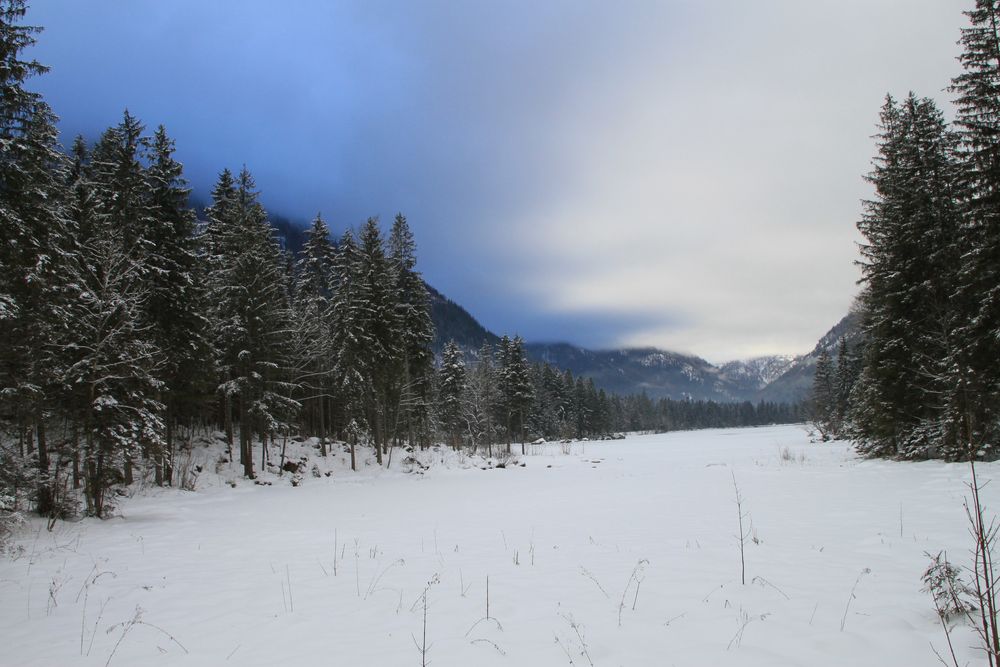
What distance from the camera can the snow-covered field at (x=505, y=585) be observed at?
4707 mm

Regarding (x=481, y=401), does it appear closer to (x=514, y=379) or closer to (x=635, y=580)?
(x=514, y=379)

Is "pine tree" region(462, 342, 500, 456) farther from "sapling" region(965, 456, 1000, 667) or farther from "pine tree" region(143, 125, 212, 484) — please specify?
"sapling" region(965, 456, 1000, 667)

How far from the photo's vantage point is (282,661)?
14.9 ft

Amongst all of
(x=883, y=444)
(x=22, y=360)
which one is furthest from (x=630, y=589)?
(x=883, y=444)

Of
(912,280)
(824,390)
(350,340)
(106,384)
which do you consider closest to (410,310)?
(350,340)

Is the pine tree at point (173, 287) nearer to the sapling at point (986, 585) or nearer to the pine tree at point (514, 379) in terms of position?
the sapling at point (986, 585)

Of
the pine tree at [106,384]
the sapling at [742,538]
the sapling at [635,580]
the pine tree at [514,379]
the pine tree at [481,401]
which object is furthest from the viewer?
the pine tree at [481,401]

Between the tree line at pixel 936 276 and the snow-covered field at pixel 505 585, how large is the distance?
401 cm

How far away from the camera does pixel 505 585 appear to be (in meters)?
6.86

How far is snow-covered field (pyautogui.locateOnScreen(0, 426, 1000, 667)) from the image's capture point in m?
4.71

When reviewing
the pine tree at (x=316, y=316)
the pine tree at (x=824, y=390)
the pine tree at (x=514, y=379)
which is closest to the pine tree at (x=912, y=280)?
the pine tree at (x=316, y=316)

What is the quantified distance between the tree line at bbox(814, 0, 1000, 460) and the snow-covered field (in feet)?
13.2

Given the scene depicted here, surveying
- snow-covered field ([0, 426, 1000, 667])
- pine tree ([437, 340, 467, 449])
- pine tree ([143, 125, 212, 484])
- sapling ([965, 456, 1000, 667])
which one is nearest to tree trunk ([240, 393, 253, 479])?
pine tree ([143, 125, 212, 484])

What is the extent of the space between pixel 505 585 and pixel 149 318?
19.4 metres
